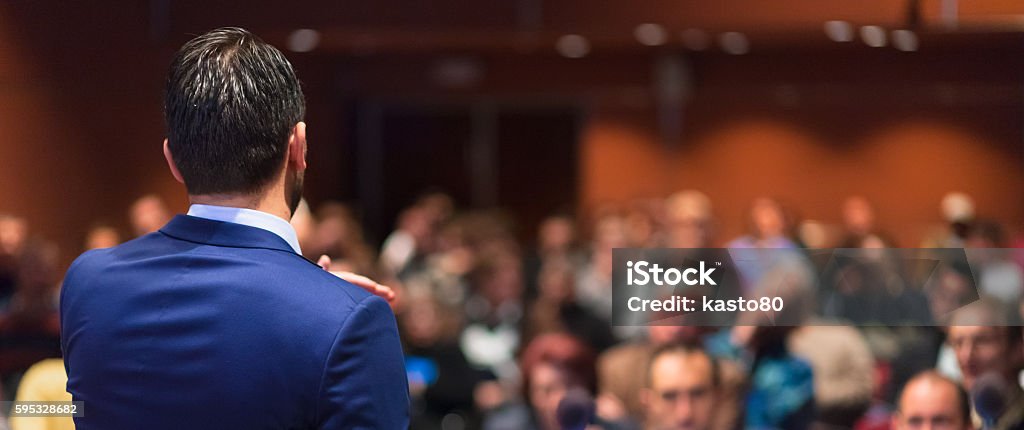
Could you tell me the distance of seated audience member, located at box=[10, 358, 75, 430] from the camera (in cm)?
171

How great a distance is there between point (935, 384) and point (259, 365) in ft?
4.23

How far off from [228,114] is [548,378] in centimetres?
190

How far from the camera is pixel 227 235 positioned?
3.29ft

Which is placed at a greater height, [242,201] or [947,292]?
[242,201]

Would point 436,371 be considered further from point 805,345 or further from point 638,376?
point 805,345

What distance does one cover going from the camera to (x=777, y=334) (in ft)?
6.00

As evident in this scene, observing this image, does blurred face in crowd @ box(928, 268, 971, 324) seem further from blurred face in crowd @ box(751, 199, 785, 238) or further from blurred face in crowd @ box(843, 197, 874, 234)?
blurred face in crowd @ box(843, 197, 874, 234)

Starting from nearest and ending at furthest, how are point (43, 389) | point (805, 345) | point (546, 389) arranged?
point (43, 389) < point (805, 345) < point (546, 389)

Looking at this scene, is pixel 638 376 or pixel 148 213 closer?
pixel 148 213

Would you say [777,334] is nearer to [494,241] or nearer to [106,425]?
[106,425]

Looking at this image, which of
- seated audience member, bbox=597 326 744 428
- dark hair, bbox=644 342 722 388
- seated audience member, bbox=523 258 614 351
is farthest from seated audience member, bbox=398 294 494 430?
dark hair, bbox=644 342 722 388

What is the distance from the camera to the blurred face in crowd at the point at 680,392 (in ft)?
6.83

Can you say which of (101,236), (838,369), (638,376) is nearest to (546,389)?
(638,376)

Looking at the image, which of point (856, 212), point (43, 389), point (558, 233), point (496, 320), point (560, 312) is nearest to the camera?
point (43, 389)
